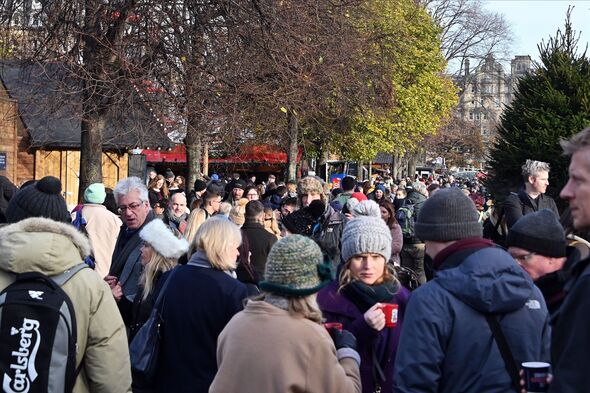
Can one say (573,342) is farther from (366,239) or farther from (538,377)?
(366,239)

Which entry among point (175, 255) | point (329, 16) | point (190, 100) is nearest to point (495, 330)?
point (175, 255)

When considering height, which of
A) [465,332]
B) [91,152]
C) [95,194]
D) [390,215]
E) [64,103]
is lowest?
[465,332]

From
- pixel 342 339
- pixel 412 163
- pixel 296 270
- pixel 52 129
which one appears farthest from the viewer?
pixel 412 163

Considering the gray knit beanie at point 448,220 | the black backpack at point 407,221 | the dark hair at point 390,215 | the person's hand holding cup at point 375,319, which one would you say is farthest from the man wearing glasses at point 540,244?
the black backpack at point 407,221

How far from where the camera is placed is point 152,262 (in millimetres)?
6215

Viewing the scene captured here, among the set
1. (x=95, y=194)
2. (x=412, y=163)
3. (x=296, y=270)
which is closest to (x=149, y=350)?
(x=296, y=270)

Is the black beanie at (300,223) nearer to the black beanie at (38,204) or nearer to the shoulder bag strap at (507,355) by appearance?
the black beanie at (38,204)

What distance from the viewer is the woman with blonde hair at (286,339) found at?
150 inches

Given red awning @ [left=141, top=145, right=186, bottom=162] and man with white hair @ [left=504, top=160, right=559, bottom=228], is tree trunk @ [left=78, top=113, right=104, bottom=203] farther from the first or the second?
red awning @ [left=141, top=145, right=186, bottom=162]

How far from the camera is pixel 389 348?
501 cm

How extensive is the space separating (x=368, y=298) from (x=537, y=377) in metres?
1.99

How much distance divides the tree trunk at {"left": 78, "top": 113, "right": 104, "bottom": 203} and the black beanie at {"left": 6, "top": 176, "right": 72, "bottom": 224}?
1189 centimetres

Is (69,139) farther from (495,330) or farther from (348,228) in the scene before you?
(495,330)

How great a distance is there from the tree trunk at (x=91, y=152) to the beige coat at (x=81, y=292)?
43.4ft
